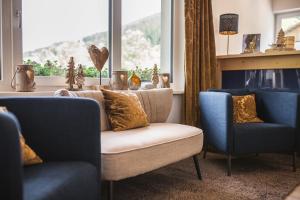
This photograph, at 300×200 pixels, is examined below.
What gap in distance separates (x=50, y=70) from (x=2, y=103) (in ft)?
3.52

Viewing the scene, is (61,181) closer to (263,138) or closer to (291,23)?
(263,138)

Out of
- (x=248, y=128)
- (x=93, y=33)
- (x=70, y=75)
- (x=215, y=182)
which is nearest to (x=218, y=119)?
(x=248, y=128)

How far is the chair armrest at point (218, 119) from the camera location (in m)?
2.47

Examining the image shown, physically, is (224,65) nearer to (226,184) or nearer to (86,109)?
(226,184)

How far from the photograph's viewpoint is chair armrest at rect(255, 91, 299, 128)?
2.62 meters

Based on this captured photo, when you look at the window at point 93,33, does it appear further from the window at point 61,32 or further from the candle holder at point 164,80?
the candle holder at point 164,80

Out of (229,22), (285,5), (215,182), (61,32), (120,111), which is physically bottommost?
(215,182)

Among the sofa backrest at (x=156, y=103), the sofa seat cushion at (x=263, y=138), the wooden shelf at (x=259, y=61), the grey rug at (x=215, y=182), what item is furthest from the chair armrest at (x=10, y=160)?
the wooden shelf at (x=259, y=61)

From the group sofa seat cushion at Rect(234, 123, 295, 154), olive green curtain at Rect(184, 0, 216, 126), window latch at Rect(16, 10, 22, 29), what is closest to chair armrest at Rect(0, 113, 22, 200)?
window latch at Rect(16, 10, 22, 29)

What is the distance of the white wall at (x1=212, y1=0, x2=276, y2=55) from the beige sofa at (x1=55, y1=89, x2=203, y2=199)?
1.79 metres

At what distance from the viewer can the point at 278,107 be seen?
9.11 feet

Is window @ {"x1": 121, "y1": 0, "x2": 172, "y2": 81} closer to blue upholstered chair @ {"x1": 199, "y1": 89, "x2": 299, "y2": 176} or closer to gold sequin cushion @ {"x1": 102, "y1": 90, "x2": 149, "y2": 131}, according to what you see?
blue upholstered chair @ {"x1": 199, "y1": 89, "x2": 299, "y2": 176}

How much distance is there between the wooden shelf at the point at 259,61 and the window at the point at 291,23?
7.30 feet

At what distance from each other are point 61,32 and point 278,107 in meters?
2.00
